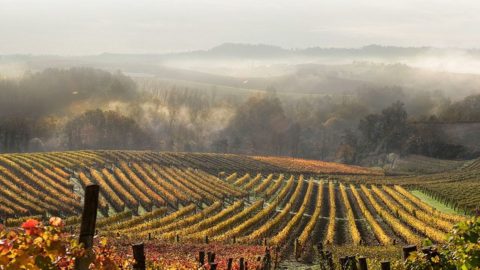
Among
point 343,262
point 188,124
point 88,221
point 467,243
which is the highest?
point 88,221

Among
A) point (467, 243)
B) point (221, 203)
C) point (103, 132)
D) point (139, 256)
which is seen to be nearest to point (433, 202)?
point (221, 203)

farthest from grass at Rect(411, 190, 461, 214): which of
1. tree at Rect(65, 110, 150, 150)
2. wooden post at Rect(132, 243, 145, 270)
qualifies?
tree at Rect(65, 110, 150, 150)

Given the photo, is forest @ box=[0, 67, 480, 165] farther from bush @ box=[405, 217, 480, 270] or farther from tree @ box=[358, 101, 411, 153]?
bush @ box=[405, 217, 480, 270]

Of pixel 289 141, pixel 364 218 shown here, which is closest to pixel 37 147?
pixel 289 141

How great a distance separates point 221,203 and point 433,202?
25.0 m

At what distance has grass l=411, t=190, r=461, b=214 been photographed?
205ft

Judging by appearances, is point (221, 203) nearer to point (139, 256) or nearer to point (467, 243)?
point (139, 256)

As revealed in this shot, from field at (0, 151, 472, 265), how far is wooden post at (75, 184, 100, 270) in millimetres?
24316

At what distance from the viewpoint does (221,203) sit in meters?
62.2

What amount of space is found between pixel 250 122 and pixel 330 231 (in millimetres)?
127010

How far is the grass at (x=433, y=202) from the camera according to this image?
205ft

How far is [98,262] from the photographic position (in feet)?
26.7

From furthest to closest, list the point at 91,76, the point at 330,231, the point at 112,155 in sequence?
1. the point at 91,76
2. the point at 112,155
3. the point at 330,231

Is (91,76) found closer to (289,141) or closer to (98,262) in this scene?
(289,141)
